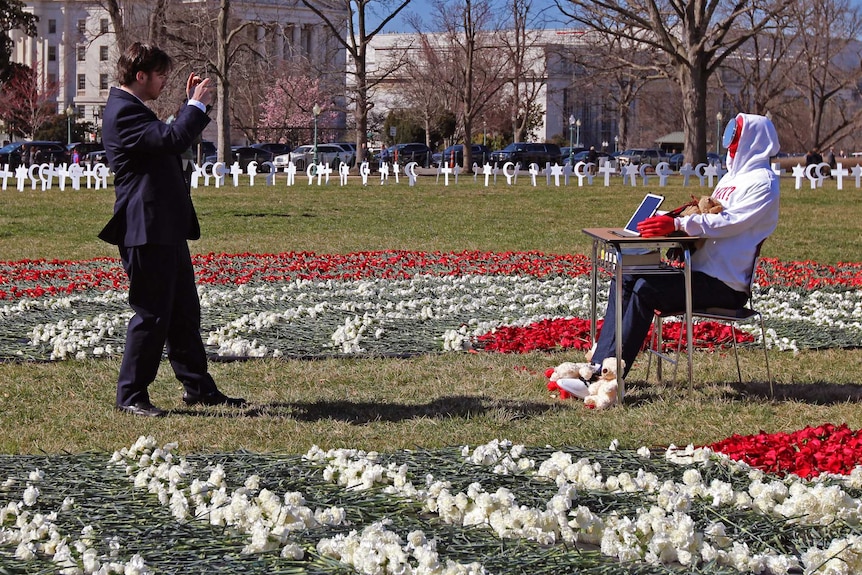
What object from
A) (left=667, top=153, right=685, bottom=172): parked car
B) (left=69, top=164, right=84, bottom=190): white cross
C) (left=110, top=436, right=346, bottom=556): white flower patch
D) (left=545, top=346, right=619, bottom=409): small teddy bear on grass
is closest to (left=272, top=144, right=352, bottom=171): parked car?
(left=667, top=153, right=685, bottom=172): parked car

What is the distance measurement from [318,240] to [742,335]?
9433mm

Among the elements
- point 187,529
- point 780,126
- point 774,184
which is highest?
point 780,126

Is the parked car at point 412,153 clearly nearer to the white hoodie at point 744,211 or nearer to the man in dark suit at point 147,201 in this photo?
the white hoodie at point 744,211

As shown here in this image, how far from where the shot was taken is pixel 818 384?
6973mm

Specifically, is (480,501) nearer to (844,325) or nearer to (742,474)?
(742,474)

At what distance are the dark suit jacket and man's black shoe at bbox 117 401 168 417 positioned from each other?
859 mm

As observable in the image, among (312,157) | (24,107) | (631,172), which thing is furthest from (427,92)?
(631,172)

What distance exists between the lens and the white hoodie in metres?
6.23

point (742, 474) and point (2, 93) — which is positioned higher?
point (2, 93)

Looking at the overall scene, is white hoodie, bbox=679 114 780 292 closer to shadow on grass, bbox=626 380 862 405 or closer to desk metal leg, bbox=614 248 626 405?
desk metal leg, bbox=614 248 626 405

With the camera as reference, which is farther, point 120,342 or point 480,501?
point 120,342

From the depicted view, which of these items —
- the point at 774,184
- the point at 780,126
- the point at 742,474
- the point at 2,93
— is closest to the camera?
the point at 742,474

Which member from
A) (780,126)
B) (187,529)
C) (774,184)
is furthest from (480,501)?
(780,126)

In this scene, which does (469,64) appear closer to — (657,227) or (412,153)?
(412,153)
